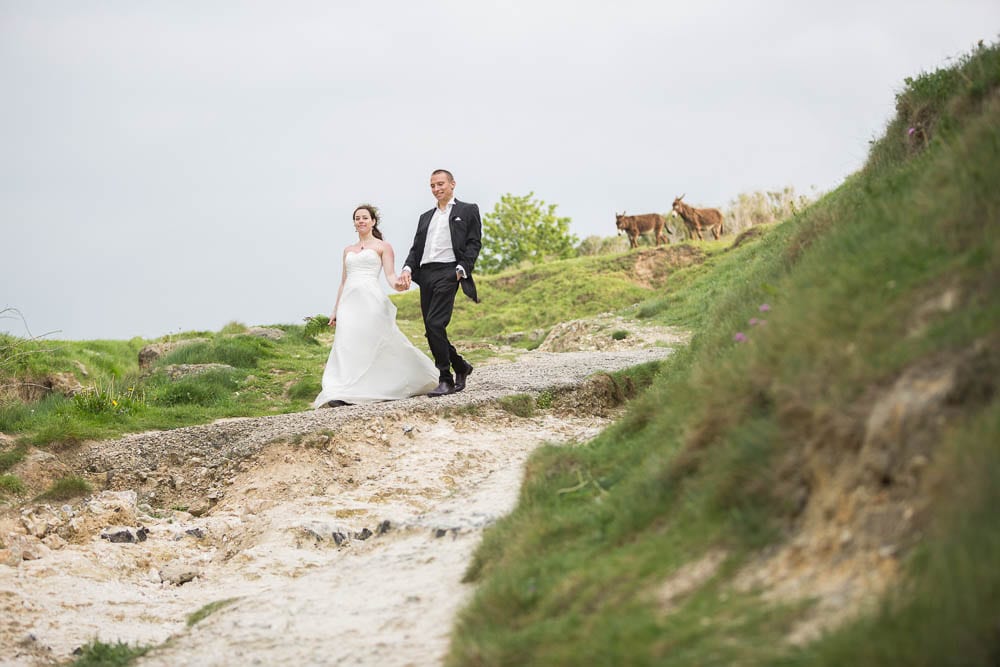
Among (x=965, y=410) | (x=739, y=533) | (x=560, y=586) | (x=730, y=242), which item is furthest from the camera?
(x=730, y=242)

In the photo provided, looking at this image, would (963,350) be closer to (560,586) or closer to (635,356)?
(560,586)

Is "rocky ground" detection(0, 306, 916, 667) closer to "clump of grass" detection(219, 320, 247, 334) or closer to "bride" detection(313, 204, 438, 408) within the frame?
"bride" detection(313, 204, 438, 408)

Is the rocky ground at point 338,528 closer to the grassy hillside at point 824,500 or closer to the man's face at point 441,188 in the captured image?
the grassy hillside at point 824,500

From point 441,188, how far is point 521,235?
1657 inches

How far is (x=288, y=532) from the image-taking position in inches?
311

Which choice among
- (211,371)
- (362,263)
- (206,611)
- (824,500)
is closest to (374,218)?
(362,263)

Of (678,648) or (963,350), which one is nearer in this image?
(678,648)

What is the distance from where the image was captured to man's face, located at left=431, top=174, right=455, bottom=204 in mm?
12055

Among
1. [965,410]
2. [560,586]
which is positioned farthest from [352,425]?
[965,410]

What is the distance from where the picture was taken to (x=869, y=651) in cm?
253

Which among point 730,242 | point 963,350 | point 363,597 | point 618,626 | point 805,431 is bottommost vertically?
point 363,597

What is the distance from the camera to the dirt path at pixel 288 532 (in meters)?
5.26

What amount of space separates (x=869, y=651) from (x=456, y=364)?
10.2m

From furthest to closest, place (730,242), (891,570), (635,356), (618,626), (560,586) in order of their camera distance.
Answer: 1. (730,242)
2. (635,356)
3. (560,586)
4. (618,626)
5. (891,570)
